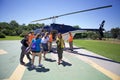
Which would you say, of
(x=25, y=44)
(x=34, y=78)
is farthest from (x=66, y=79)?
(x=25, y=44)

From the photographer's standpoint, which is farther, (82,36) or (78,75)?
(82,36)

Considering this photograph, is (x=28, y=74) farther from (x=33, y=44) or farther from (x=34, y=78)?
(x=33, y=44)

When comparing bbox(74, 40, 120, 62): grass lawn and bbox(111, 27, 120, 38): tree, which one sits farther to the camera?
bbox(111, 27, 120, 38): tree

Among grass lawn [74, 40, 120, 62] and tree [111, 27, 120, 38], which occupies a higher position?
tree [111, 27, 120, 38]

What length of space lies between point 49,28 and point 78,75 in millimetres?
10744

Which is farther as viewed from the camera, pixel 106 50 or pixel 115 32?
pixel 115 32

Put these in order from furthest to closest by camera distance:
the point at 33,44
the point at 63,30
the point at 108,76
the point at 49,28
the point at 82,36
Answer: the point at 82,36
the point at 63,30
the point at 49,28
the point at 33,44
the point at 108,76

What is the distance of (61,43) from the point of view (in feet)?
29.9

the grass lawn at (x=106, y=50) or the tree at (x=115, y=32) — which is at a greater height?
the tree at (x=115, y=32)

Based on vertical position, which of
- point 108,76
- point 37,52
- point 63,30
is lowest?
point 108,76

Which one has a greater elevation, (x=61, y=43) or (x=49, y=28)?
(x=49, y=28)

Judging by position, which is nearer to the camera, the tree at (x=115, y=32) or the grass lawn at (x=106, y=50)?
the grass lawn at (x=106, y=50)

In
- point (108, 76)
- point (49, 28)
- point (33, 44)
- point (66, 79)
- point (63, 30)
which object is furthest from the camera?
point (63, 30)

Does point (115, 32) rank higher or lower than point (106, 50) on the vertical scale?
higher
